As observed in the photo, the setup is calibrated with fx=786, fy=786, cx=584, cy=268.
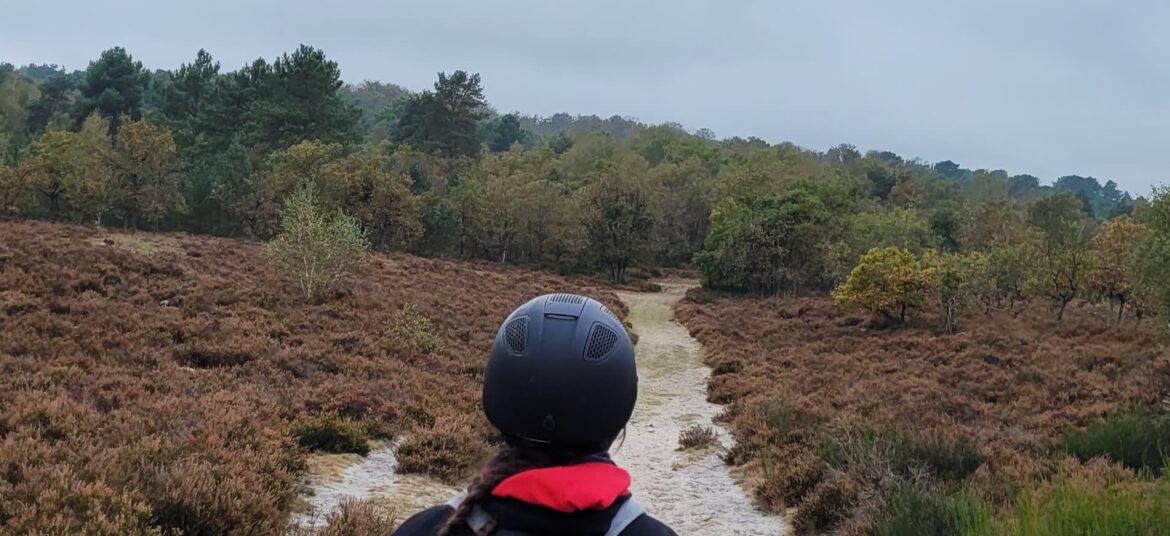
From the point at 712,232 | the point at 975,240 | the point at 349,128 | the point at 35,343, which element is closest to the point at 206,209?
the point at 349,128

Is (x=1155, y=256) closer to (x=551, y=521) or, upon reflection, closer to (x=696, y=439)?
(x=696, y=439)

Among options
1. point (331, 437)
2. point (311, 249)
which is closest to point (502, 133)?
point (311, 249)

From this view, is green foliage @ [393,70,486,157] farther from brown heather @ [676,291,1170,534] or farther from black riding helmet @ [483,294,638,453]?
black riding helmet @ [483,294,638,453]

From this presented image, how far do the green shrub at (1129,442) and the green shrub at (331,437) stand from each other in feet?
25.8

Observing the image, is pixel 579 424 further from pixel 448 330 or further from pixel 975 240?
pixel 975 240

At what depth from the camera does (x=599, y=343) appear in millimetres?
1880

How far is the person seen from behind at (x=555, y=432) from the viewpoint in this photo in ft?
5.18

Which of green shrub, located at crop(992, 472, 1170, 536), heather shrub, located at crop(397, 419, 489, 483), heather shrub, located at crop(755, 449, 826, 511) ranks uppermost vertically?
green shrub, located at crop(992, 472, 1170, 536)

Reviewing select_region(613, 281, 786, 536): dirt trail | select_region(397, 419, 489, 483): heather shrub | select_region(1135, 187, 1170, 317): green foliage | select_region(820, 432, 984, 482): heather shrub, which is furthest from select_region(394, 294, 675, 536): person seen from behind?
select_region(1135, 187, 1170, 317): green foliage

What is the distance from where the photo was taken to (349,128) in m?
53.1

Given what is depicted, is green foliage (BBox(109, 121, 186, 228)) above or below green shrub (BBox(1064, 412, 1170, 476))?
above

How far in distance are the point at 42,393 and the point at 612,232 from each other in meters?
39.7

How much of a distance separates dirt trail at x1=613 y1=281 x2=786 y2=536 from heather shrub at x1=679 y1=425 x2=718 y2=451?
15 cm

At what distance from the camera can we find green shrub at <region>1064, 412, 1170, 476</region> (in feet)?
26.3
